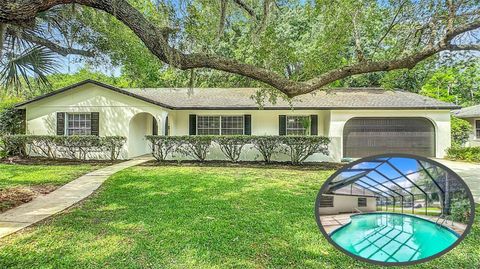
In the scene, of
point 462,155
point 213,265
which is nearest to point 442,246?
point 213,265

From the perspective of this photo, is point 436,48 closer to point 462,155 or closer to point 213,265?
point 213,265

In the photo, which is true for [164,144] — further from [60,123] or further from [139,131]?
[60,123]

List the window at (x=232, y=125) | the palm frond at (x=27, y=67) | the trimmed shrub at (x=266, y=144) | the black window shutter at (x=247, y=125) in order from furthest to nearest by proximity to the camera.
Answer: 1. the window at (x=232, y=125)
2. the black window shutter at (x=247, y=125)
3. the trimmed shrub at (x=266, y=144)
4. the palm frond at (x=27, y=67)

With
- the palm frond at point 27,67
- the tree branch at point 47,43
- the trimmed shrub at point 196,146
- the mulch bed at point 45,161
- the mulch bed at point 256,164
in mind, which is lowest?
the mulch bed at point 256,164

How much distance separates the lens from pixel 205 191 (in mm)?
7016

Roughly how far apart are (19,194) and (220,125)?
9644 mm

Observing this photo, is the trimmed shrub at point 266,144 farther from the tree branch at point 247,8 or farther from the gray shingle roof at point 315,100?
the tree branch at point 247,8

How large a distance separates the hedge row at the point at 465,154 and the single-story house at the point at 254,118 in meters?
0.42

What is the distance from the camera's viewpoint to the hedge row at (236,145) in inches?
474

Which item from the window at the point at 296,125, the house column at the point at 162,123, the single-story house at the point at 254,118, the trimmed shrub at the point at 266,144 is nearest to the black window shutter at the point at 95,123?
the single-story house at the point at 254,118

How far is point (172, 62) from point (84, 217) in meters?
3.10

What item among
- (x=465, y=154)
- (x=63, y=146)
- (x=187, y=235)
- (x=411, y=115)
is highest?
(x=411, y=115)

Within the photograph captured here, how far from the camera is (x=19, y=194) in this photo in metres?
6.45

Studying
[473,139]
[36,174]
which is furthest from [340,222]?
[473,139]
